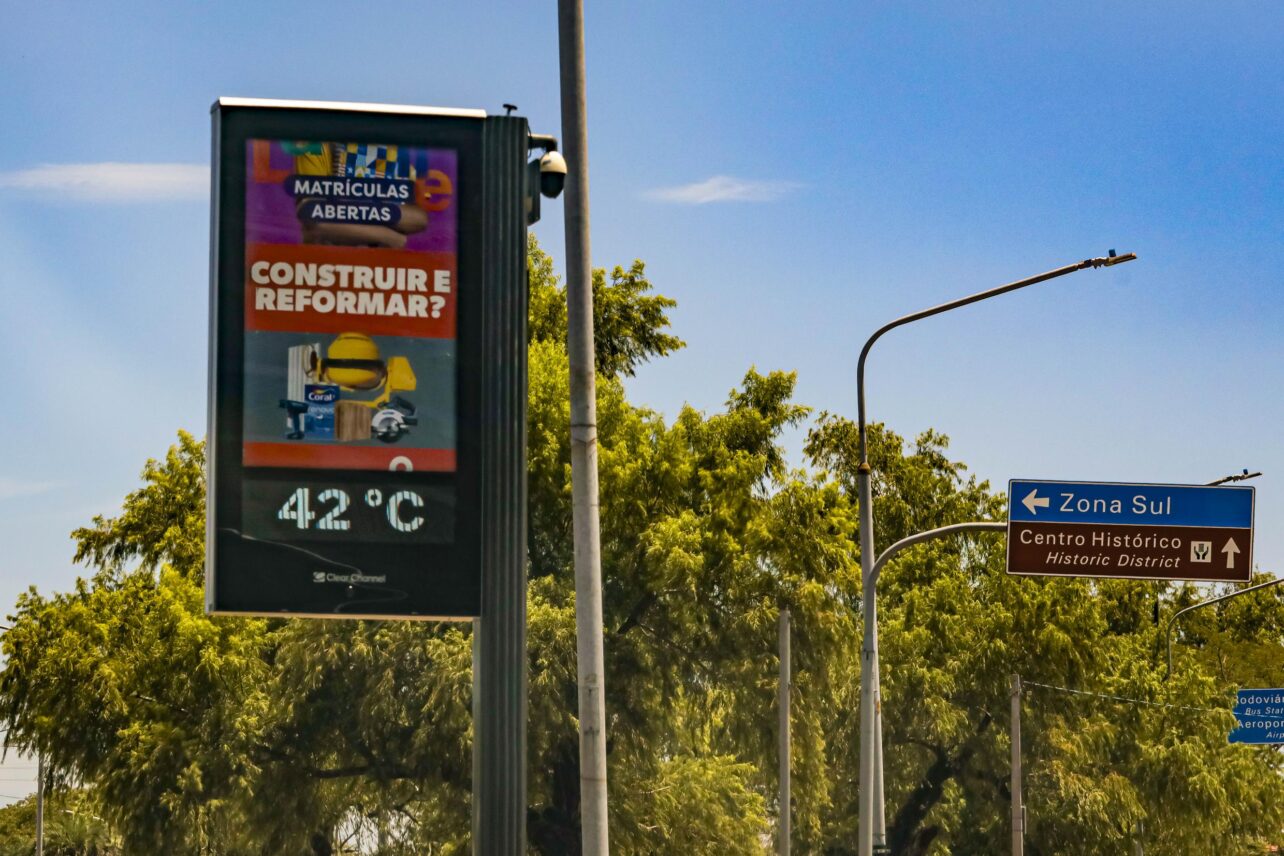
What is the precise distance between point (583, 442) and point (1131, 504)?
569 inches

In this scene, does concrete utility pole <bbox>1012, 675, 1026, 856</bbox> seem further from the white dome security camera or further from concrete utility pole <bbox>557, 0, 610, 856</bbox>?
the white dome security camera

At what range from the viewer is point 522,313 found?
56.9ft

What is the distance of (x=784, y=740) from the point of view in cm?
3803

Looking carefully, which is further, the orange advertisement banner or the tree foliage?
the tree foliage

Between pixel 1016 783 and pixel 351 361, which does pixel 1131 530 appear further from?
pixel 1016 783

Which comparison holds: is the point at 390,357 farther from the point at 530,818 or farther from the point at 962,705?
the point at 962,705

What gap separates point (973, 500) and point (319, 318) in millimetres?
55455

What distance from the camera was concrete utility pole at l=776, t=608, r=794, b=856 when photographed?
36.6 metres

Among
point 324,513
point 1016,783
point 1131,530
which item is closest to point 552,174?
point 324,513

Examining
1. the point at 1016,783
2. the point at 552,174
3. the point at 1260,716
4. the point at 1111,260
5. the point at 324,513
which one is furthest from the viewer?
the point at 1260,716

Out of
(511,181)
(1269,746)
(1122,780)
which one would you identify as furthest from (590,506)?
(1269,746)

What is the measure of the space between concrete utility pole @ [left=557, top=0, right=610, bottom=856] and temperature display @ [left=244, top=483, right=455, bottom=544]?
2041 mm

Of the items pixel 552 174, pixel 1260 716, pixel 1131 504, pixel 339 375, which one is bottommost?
pixel 1260 716

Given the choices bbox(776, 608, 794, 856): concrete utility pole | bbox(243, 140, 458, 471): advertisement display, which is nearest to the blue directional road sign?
bbox(776, 608, 794, 856): concrete utility pole
